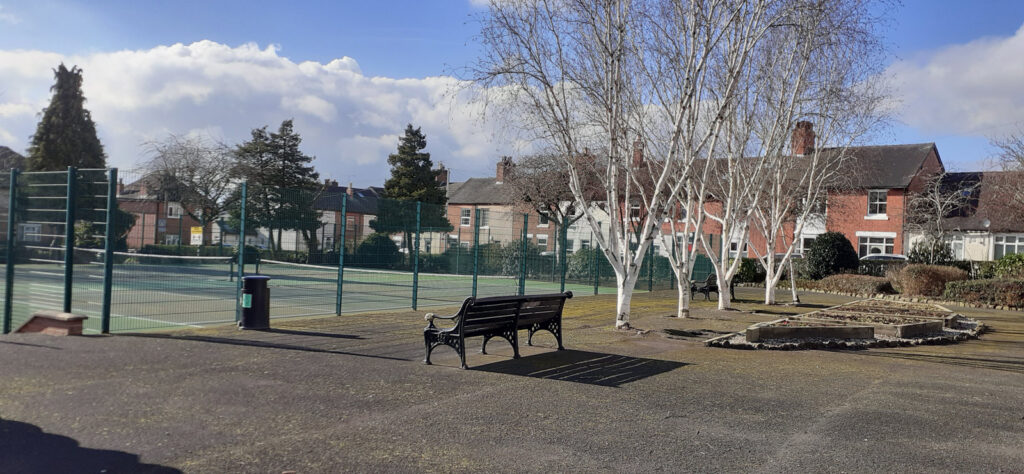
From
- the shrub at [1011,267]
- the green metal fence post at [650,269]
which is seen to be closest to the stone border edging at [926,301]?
the shrub at [1011,267]

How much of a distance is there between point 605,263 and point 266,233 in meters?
15.6

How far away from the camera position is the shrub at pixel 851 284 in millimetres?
27969

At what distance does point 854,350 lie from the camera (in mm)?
11922

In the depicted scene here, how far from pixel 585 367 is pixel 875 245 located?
42.1 m

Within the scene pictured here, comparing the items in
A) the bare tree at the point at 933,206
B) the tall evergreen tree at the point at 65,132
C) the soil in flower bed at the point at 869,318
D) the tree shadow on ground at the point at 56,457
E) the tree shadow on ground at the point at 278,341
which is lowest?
the tree shadow on ground at the point at 56,457

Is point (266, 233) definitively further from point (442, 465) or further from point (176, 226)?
point (442, 465)

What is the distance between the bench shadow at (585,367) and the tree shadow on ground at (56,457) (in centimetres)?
446

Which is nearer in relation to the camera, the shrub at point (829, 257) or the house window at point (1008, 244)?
the shrub at point (829, 257)

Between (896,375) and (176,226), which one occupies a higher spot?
(176,226)

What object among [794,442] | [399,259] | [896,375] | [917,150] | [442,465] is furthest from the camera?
[917,150]

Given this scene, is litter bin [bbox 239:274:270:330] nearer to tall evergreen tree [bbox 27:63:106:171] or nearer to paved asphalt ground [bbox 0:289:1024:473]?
paved asphalt ground [bbox 0:289:1024:473]

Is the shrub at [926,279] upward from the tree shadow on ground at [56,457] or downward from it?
upward

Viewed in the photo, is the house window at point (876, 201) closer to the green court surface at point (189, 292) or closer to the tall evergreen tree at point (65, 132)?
the green court surface at point (189, 292)

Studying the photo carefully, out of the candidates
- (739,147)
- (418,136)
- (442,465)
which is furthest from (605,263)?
(418,136)
